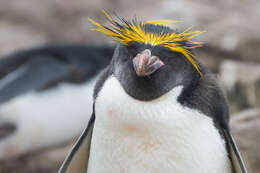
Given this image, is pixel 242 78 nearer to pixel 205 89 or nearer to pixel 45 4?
pixel 205 89

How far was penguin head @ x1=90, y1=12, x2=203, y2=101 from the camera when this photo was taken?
211 cm

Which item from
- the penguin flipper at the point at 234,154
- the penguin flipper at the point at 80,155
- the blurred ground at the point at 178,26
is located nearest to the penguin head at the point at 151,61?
the penguin flipper at the point at 234,154

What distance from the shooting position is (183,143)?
7.36 ft

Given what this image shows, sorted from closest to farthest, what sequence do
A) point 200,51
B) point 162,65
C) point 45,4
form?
1. point 162,65
2. point 200,51
3. point 45,4

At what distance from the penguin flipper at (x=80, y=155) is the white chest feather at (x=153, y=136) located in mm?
238

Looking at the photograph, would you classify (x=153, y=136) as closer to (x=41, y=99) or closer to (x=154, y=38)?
(x=154, y=38)

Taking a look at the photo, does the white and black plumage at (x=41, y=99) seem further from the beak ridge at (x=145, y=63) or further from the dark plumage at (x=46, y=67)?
the beak ridge at (x=145, y=63)

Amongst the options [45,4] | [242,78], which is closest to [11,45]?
[45,4]

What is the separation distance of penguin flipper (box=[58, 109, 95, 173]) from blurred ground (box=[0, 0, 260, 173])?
4.99ft

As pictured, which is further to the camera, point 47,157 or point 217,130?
point 47,157

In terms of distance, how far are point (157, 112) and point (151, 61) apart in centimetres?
26

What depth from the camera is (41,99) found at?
14.8ft

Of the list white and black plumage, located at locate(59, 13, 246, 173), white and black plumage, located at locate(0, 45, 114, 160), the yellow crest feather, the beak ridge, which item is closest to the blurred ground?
white and black plumage, located at locate(0, 45, 114, 160)

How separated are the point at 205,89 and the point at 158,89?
1.03ft
